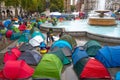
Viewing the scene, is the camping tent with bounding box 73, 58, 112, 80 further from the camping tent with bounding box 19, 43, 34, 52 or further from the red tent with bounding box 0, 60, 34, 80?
the camping tent with bounding box 19, 43, 34, 52

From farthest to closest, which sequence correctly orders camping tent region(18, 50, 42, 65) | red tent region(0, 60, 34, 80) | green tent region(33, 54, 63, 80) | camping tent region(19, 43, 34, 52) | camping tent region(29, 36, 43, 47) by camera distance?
camping tent region(29, 36, 43, 47), camping tent region(19, 43, 34, 52), camping tent region(18, 50, 42, 65), red tent region(0, 60, 34, 80), green tent region(33, 54, 63, 80)

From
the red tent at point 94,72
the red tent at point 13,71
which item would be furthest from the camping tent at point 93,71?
the red tent at point 13,71

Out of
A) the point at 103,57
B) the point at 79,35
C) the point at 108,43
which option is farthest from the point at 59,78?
the point at 79,35

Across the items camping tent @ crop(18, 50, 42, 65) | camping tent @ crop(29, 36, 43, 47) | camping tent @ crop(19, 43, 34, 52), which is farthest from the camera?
camping tent @ crop(29, 36, 43, 47)

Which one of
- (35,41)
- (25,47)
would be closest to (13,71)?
(25,47)

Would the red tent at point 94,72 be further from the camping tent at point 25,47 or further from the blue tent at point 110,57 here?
the camping tent at point 25,47

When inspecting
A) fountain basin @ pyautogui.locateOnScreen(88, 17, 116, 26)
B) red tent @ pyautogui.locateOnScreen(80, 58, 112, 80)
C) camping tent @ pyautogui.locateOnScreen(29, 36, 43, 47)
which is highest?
fountain basin @ pyautogui.locateOnScreen(88, 17, 116, 26)

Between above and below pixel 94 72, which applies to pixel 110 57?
above

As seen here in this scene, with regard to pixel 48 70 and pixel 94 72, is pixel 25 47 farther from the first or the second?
pixel 94 72

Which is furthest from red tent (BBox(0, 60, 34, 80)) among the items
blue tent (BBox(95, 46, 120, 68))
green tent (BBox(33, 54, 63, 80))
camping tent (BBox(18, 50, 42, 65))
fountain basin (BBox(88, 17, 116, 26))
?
fountain basin (BBox(88, 17, 116, 26))

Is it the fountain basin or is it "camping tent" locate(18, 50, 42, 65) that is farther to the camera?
the fountain basin

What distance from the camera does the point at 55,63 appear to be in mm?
14469

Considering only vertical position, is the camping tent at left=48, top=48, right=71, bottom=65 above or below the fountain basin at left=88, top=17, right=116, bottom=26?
below

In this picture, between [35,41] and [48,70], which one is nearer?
[48,70]
